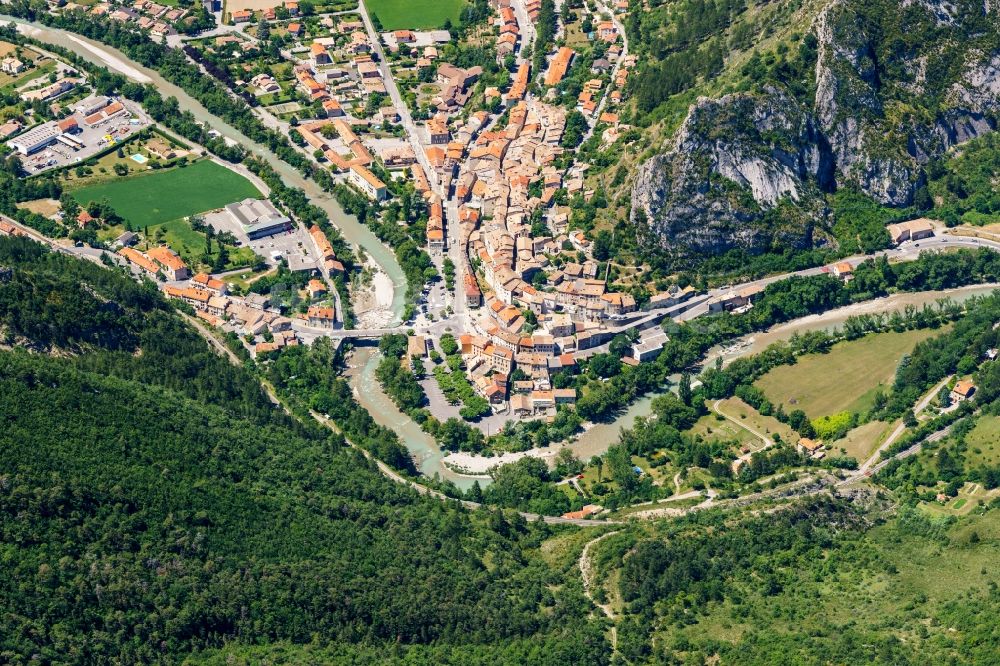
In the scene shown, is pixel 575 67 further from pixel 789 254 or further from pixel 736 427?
pixel 736 427

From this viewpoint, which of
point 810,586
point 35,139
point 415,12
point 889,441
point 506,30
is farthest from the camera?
point 415,12

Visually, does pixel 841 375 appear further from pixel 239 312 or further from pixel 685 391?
pixel 239 312

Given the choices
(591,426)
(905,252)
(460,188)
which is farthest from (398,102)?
(905,252)

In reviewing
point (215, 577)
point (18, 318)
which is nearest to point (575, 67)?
point (18, 318)

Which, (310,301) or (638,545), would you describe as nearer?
(638,545)

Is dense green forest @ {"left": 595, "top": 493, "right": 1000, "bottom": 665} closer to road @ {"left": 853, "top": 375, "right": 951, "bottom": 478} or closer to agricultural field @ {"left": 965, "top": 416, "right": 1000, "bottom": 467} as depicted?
road @ {"left": 853, "top": 375, "right": 951, "bottom": 478}

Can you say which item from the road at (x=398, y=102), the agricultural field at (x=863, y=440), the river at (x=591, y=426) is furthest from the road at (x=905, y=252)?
the road at (x=398, y=102)
